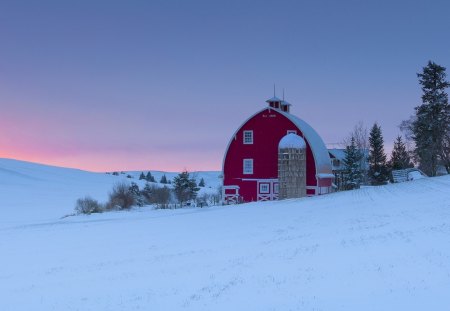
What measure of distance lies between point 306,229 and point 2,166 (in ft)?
281

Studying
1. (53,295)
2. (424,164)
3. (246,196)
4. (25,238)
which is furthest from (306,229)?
(424,164)

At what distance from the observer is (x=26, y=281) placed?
1828cm

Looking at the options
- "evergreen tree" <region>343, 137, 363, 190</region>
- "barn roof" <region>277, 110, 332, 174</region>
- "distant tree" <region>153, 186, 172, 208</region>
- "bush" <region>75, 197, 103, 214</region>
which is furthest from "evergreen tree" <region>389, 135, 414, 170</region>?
"bush" <region>75, 197, 103, 214</region>

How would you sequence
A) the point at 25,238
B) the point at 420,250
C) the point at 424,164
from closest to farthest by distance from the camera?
1. the point at 420,250
2. the point at 25,238
3. the point at 424,164

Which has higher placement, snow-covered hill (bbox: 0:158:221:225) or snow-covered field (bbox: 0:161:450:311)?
snow-covered hill (bbox: 0:158:221:225)

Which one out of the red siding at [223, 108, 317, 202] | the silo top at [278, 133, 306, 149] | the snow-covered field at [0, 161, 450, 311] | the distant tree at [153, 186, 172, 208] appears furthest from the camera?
the distant tree at [153, 186, 172, 208]

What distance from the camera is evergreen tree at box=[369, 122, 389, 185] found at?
6650cm

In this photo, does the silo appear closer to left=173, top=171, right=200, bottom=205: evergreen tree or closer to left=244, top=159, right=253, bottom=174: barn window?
left=244, top=159, right=253, bottom=174: barn window

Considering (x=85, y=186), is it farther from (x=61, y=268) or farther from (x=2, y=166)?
(x=61, y=268)

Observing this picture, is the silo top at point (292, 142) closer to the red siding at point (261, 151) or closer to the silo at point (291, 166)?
the silo at point (291, 166)

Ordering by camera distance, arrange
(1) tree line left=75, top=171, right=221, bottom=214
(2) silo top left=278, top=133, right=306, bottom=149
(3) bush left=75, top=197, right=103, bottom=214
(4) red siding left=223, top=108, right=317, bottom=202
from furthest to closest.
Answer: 1. (4) red siding left=223, top=108, right=317, bottom=202
2. (1) tree line left=75, top=171, right=221, bottom=214
3. (2) silo top left=278, top=133, right=306, bottom=149
4. (3) bush left=75, top=197, right=103, bottom=214

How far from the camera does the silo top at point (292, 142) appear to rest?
4778cm

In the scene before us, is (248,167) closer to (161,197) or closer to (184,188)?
(161,197)

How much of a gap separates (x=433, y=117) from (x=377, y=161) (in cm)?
1486
